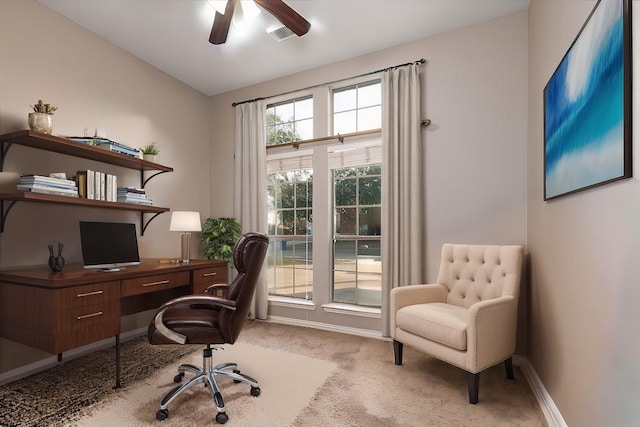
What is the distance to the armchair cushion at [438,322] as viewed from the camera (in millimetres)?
2104

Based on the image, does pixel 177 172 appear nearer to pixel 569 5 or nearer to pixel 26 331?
pixel 26 331

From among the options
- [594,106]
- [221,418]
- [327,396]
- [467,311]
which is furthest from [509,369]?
[221,418]

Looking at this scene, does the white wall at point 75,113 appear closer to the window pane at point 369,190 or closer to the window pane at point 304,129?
the window pane at point 304,129

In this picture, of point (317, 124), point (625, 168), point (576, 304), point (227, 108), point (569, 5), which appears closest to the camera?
point (625, 168)

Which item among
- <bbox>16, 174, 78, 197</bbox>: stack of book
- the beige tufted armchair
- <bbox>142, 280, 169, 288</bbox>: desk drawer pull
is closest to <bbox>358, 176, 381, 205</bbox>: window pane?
the beige tufted armchair

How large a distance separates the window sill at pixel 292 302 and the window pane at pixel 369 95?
92.5 inches

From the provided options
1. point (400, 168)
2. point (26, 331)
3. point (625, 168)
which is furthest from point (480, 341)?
point (26, 331)

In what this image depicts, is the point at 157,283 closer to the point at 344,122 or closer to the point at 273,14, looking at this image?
the point at 273,14

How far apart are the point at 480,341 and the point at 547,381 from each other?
49 cm

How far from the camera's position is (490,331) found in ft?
6.91

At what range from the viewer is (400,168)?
3182mm

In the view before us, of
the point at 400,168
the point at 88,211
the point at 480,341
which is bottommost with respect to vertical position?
the point at 480,341

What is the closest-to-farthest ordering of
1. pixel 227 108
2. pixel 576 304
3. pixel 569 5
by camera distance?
1. pixel 576 304
2. pixel 569 5
3. pixel 227 108

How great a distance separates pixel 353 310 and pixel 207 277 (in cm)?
155
